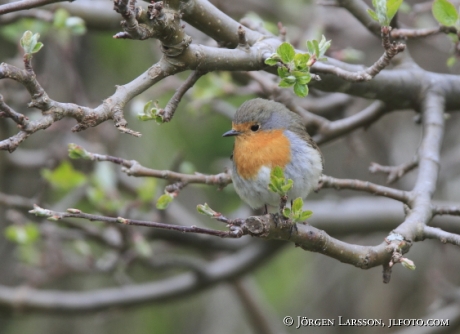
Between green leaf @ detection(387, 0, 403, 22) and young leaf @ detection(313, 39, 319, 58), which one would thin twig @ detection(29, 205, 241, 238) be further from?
green leaf @ detection(387, 0, 403, 22)

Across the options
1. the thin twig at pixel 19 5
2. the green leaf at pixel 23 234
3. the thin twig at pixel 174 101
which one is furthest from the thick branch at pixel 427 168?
the green leaf at pixel 23 234

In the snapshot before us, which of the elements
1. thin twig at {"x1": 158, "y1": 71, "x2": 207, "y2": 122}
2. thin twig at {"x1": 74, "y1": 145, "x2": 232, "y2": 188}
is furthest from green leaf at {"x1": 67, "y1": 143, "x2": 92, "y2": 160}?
thin twig at {"x1": 158, "y1": 71, "x2": 207, "y2": 122}

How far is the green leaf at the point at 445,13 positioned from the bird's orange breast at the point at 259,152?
108 cm

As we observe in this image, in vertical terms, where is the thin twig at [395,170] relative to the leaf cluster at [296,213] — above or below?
below

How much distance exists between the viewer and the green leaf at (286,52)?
2.25 meters

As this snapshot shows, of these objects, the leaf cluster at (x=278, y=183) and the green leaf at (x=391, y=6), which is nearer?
the leaf cluster at (x=278, y=183)

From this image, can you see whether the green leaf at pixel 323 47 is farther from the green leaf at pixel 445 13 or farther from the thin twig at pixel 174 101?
the green leaf at pixel 445 13

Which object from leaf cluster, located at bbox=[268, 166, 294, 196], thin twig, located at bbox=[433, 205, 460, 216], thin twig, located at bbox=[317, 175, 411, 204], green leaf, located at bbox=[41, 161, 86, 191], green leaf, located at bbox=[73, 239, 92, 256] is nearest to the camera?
leaf cluster, located at bbox=[268, 166, 294, 196]

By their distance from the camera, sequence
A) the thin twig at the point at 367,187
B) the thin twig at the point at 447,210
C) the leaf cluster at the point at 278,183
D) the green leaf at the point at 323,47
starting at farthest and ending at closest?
the thin twig at the point at 367,187
the thin twig at the point at 447,210
the green leaf at the point at 323,47
the leaf cluster at the point at 278,183

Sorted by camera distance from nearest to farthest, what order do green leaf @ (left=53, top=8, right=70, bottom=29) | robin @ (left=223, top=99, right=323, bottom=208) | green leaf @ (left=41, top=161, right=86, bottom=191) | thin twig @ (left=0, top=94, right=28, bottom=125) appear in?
thin twig @ (left=0, top=94, right=28, bottom=125), robin @ (left=223, top=99, right=323, bottom=208), green leaf @ (left=53, top=8, right=70, bottom=29), green leaf @ (left=41, top=161, right=86, bottom=191)

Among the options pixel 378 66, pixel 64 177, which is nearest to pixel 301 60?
pixel 378 66

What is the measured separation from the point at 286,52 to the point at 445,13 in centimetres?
105

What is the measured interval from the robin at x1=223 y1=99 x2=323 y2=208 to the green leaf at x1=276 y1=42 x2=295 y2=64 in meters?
0.96

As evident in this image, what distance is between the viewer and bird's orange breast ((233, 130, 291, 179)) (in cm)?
324
